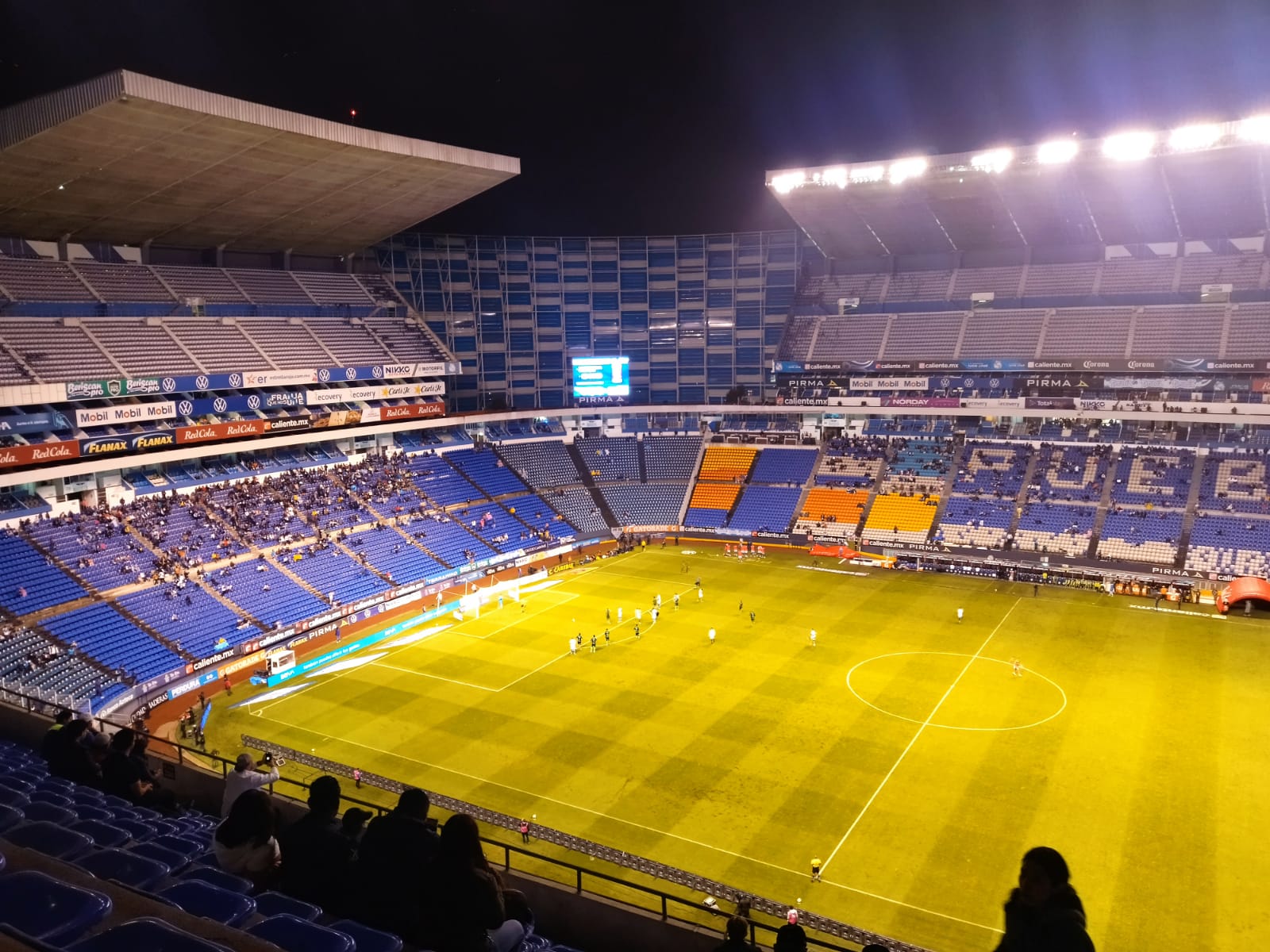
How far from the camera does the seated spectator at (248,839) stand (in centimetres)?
725

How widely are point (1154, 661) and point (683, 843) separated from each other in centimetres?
2410

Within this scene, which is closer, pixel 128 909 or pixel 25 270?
pixel 128 909

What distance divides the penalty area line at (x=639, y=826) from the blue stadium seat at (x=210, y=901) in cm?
1732

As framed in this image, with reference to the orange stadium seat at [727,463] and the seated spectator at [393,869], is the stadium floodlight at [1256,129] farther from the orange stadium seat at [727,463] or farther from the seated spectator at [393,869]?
the seated spectator at [393,869]

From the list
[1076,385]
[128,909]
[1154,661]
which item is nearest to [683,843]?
[128,909]

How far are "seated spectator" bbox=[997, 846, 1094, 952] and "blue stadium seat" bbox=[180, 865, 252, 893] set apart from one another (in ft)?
19.1

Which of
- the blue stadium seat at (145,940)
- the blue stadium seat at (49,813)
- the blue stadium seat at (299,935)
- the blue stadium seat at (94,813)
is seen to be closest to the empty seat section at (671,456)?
the blue stadium seat at (94,813)

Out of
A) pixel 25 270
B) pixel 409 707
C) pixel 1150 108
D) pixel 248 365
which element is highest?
pixel 1150 108

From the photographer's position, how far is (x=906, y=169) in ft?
178

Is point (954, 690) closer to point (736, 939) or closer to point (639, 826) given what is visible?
point (639, 826)

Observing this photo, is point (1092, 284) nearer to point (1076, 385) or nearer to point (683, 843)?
point (1076, 385)

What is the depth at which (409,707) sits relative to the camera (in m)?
31.8

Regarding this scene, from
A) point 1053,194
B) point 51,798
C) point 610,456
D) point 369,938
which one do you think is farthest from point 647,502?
point 369,938

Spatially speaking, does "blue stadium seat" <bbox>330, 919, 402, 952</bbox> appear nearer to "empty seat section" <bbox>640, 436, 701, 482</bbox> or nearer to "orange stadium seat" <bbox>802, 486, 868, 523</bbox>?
"orange stadium seat" <bbox>802, 486, 868, 523</bbox>
